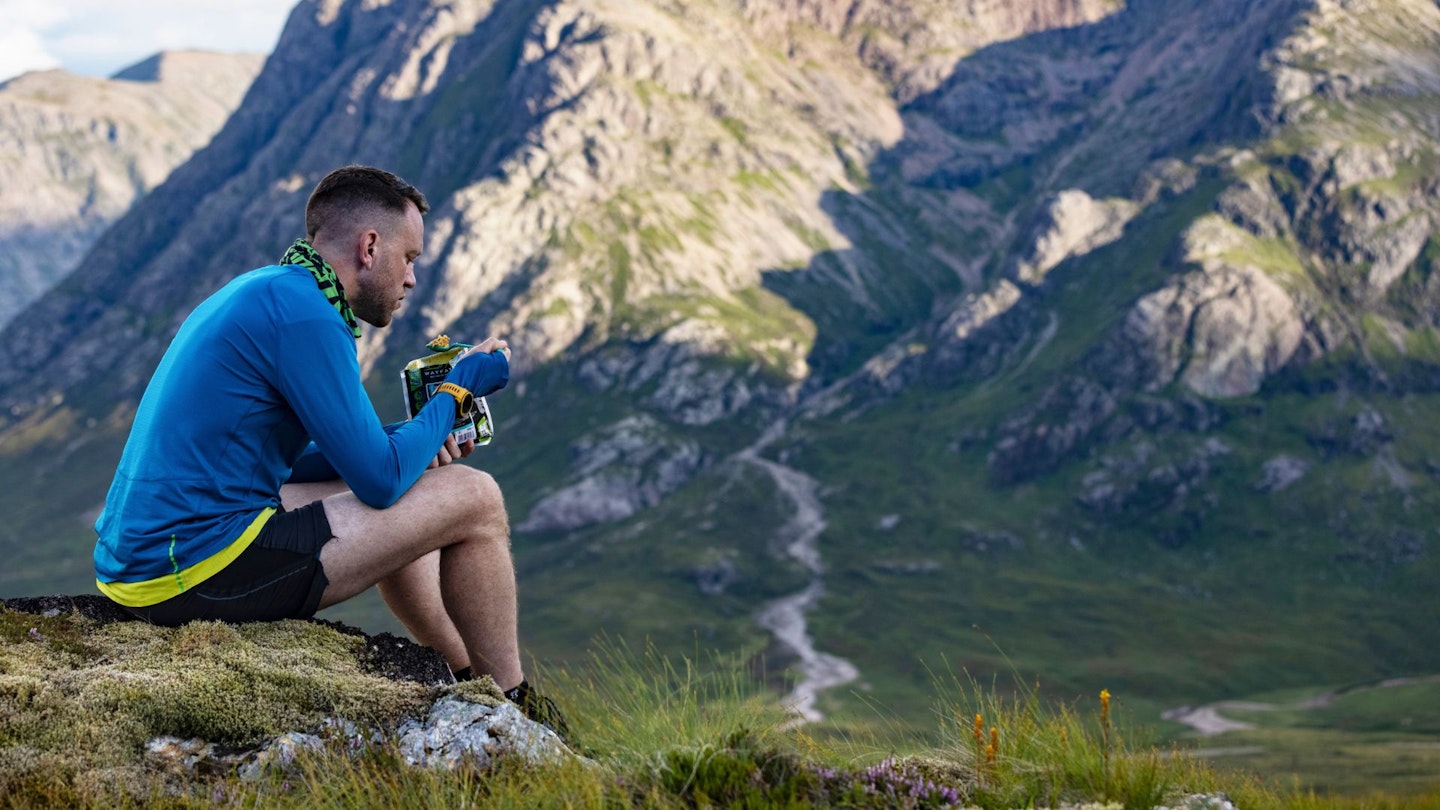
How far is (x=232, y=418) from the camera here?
8656mm

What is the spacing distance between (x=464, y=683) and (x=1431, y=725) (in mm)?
207425

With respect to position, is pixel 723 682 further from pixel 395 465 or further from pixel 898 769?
pixel 395 465

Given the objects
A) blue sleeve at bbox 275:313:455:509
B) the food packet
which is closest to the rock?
blue sleeve at bbox 275:313:455:509

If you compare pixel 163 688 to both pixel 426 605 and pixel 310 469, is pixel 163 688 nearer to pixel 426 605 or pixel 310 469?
pixel 426 605

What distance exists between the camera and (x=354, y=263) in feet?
30.6

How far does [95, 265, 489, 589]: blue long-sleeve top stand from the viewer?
28.0ft

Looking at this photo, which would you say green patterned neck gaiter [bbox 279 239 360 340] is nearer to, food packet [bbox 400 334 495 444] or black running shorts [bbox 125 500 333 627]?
food packet [bbox 400 334 495 444]

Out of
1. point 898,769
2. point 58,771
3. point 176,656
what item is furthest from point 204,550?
point 898,769

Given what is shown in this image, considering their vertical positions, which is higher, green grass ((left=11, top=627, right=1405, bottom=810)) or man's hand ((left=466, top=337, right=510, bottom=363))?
man's hand ((left=466, top=337, right=510, bottom=363))

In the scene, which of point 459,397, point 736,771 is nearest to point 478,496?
point 459,397

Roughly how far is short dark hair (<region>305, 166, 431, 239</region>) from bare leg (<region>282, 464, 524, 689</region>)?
2.30m

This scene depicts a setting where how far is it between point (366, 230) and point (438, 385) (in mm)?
1616

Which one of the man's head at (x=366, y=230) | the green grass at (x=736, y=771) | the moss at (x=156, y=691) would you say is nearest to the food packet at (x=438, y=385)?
the man's head at (x=366, y=230)

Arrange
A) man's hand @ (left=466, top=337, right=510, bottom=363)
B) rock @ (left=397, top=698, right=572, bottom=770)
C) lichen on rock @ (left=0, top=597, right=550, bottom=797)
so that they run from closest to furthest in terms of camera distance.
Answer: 1. lichen on rock @ (left=0, top=597, right=550, bottom=797)
2. rock @ (left=397, top=698, right=572, bottom=770)
3. man's hand @ (left=466, top=337, right=510, bottom=363)
